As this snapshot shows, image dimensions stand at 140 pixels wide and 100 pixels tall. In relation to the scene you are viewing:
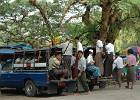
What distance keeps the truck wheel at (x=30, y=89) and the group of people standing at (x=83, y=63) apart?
127 cm

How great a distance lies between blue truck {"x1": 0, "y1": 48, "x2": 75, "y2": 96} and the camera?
1811 centimetres

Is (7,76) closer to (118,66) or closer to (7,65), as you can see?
(7,65)

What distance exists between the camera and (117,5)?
23.6 metres

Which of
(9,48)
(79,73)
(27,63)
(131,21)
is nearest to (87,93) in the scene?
(79,73)

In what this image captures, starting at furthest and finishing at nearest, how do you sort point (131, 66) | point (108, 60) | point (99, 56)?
point (99, 56) < point (108, 60) < point (131, 66)

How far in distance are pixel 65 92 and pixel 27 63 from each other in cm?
224

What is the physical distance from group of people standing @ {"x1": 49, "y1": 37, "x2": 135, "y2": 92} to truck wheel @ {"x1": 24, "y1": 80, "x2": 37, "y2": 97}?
4.17ft

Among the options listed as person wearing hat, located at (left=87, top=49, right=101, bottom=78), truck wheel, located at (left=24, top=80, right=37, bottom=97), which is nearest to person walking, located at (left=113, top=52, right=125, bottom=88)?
person wearing hat, located at (left=87, top=49, right=101, bottom=78)

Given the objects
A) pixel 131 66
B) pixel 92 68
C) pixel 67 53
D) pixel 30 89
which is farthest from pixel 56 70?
pixel 131 66

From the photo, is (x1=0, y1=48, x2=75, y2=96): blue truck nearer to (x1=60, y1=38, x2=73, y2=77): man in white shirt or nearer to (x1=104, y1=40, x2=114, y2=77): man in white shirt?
(x1=60, y1=38, x2=73, y2=77): man in white shirt

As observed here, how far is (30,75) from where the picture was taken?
1877cm

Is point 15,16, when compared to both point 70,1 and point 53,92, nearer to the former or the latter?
point 70,1

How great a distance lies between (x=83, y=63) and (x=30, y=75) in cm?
232

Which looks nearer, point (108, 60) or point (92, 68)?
point (92, 68)
